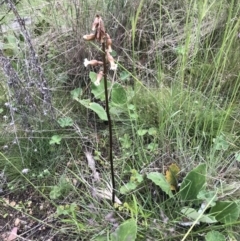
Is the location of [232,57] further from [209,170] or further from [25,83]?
[25,83]

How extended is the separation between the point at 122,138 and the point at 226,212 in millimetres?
438

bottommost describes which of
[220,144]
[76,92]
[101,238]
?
[101,238]

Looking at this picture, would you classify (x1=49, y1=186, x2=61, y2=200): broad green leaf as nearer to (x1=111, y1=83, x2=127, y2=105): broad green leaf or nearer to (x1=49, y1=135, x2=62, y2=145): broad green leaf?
(x1=49, y1=135, x2=62, y2=145): broad green leaf

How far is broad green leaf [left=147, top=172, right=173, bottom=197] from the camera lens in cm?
118

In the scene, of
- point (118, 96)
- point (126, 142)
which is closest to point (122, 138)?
point (126, 142)

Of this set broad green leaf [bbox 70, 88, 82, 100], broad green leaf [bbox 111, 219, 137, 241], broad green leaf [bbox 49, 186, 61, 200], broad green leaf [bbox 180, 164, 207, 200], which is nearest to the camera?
broad green leaf [bbox 111, 219, 137, 241]

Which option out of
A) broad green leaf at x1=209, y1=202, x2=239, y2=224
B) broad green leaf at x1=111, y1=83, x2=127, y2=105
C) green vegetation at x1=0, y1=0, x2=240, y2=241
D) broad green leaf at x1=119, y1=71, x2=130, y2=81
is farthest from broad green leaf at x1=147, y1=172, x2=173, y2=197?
broad green leaf at x1=119, y1=71, x2=130, y2=81

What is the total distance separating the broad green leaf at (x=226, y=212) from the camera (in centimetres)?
111

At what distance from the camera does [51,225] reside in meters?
1.19

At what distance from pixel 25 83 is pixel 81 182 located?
448 mm

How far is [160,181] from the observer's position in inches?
46.6

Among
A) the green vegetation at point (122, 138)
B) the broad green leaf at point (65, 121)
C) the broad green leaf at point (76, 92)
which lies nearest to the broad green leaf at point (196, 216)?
the green vegetation at point (122, 138)

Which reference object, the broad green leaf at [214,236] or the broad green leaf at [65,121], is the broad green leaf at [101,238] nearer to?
the broad green leaf at [214,236]

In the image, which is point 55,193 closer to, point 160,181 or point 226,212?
point 160,181
